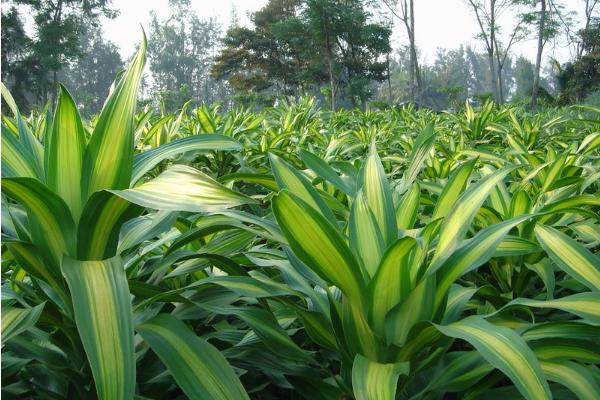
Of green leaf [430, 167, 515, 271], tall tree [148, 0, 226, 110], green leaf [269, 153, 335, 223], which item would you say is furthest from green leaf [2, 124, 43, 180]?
tall tree [148, 0, 226, 110]

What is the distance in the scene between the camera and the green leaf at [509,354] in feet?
1.85

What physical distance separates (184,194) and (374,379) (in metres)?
0.33

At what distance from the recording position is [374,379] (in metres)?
0.62

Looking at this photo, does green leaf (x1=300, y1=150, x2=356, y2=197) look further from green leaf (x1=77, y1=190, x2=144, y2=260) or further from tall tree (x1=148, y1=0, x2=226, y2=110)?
tall tree (x1=148, y1=0, x2=226, y2=110)

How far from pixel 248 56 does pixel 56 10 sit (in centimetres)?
1274

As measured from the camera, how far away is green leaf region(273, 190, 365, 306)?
631mm

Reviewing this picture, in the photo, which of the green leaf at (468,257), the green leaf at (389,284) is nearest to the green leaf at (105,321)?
the green leaf at (389,284)

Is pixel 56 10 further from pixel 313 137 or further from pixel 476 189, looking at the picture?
pixel 476 189

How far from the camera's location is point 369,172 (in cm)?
96

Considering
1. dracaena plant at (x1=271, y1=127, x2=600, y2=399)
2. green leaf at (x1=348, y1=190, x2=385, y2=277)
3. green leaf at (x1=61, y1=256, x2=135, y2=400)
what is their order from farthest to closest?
green leaf at (x1=348, y1=190, x2=385, y2=277), dracaena plant at (x1=271, y1=127, x2=600, y2=399), green leaf at (x1=61, y1=256, x2=135, y2=400)

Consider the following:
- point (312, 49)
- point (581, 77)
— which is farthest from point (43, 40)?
point (581, 77)

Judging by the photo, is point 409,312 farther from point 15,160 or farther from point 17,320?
point 15,160

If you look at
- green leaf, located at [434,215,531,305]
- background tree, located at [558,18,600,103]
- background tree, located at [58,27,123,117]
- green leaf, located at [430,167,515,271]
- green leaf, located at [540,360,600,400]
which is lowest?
green leaf, located at [540,360,600,400]

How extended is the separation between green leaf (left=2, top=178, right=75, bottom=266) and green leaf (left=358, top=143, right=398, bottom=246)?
45 centimetres
